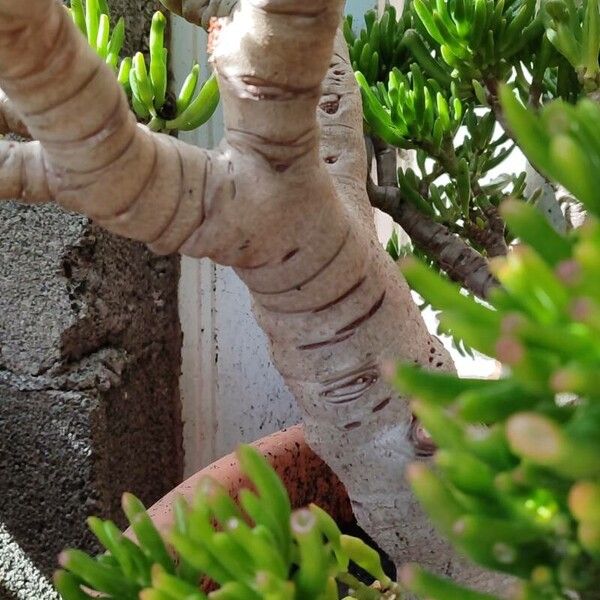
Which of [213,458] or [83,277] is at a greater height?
[83,277]

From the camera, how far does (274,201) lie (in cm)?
33

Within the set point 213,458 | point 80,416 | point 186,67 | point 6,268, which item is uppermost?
point 186,67

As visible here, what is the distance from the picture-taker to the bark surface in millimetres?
Result: 277

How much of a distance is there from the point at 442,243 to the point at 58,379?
432 mm

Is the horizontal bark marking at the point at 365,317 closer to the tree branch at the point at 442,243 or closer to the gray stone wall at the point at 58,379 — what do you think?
the tree branch at the point at 442,243

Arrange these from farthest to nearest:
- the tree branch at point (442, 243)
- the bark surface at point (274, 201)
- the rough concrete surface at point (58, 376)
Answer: the rough concrete surface at point (58, 376) → the tree branch at point (442, 243) → the bark surface at point (274, 201)

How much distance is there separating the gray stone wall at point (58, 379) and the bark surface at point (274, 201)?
39cm

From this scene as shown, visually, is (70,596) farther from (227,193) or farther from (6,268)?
(6,268)

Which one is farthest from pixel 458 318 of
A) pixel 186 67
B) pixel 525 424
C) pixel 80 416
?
pixel 186 67

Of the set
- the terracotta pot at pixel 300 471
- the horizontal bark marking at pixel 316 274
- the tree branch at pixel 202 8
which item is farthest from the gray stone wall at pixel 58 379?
the horizontal bark marking at pixel 316 274

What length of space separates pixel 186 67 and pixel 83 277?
0.97 ft

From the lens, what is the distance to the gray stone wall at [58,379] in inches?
30.3

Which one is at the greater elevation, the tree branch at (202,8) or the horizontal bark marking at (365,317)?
the tree branch at (202,8)

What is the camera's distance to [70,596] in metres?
0.24
